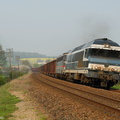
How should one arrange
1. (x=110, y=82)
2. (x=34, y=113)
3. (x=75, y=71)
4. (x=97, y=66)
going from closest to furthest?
(x=34, y=113), (x=97, y=66), (x=110, y=82), (x=75, y=71)

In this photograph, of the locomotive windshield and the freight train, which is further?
the locomotive windshield

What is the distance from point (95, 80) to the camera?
17188 mm

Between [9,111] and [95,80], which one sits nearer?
[9,111]

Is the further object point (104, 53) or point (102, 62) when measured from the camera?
point (104, 53)

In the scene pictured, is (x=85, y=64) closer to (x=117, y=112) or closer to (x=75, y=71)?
(x=75, y=71)

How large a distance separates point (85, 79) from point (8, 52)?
44.8 m

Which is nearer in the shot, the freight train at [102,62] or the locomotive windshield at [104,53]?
the freight train at [102,62]

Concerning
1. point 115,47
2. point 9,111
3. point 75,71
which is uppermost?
point 115,47

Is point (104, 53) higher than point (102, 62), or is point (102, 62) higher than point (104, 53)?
point (104, 53)

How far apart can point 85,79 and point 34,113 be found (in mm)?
10161

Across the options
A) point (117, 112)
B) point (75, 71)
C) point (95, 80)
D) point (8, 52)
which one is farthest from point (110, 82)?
point (8, 52)

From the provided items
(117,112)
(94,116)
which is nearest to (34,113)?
(94,116)

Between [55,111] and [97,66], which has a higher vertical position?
[97,66]

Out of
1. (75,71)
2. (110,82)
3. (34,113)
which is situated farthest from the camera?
(75,71)
